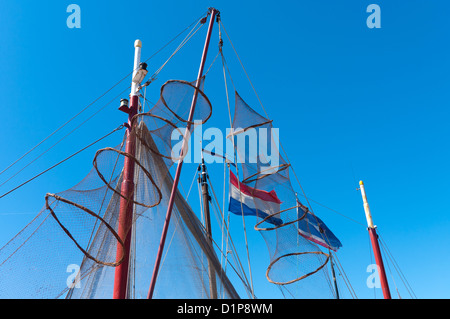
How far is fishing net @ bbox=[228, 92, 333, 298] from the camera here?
29.8ft

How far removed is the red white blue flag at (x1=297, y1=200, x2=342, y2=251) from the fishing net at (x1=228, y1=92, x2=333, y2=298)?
0.79 meters

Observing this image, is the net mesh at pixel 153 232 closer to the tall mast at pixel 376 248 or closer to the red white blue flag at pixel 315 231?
the red white blue flag at pixel 315 231

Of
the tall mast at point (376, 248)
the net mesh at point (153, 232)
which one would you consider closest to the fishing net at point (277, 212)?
the net mesh at point (153, 232)

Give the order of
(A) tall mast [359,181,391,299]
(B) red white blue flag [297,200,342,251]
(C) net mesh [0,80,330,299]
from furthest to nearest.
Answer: (A) tall mast [359,181,391,299] < (B) red white blue flag [297,200,342,251] < (C) net mesh [0,80,330,299]

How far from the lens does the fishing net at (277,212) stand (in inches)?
358

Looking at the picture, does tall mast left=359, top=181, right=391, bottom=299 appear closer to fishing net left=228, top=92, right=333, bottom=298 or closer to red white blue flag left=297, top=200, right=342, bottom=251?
red white blue flag left=297, top=200, right=342, bottom=251

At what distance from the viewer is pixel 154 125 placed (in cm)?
857

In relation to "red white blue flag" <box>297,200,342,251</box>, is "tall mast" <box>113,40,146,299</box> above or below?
below

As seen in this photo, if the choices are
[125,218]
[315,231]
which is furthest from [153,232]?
[315,231]

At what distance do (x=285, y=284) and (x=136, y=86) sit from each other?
5.95m

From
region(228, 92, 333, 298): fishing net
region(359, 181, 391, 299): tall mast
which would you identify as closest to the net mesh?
region(228, 92, 333, 298): fishing net
